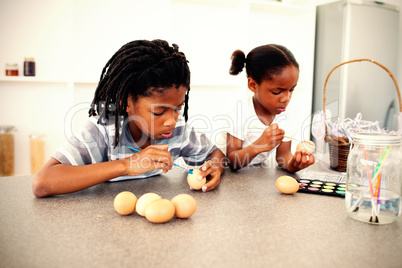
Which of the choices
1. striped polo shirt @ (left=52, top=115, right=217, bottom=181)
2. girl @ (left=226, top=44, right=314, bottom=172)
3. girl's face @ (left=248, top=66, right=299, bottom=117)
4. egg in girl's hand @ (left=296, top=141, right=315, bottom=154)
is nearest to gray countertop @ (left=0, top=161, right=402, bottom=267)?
striped polo shirt @ (left=52, top=115, right=217, bottom=181)

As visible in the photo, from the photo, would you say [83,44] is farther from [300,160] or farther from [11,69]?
[300,160]

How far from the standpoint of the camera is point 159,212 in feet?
2.39

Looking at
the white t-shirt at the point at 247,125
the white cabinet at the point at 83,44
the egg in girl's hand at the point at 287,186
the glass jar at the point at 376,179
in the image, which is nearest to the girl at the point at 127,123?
the egg in girl's hand at the point at 287,186

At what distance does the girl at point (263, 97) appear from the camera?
5.17 ft

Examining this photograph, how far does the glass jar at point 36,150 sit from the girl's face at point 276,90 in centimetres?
159

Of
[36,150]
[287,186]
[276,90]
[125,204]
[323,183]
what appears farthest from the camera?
[36,150]

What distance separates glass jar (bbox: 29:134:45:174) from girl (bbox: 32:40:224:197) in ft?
4.81

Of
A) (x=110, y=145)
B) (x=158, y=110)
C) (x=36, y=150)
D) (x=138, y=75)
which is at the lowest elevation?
(x=36, y=150)

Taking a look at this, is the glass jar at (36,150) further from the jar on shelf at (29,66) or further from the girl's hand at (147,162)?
the girl's hand at (147,162)

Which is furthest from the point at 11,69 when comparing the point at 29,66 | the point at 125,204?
the point at 125,204

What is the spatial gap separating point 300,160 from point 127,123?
62 centimetres

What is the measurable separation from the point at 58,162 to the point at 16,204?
7.1 inches

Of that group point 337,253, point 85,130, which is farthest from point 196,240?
point 85,130

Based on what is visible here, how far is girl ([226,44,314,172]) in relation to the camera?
158cm
